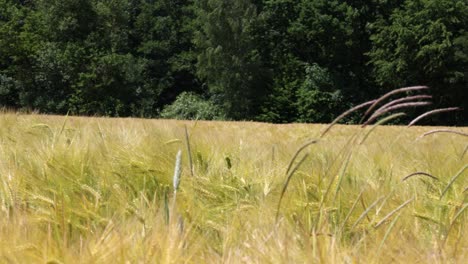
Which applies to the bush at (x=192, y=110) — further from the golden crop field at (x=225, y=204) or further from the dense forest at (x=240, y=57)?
the golden crop field at (x=225, y=204)

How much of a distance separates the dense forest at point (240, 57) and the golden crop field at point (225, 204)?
79.1 ft

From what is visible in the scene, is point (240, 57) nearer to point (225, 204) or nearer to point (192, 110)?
point (192, 110)

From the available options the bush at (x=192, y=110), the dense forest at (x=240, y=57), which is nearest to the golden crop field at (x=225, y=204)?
the dense forest at (x=240, y=57)

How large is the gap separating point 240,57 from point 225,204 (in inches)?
1027

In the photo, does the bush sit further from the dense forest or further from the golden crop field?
the golden crop field

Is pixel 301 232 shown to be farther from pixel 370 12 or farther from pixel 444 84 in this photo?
pixel 370 12

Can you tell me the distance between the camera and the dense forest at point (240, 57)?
25.7m

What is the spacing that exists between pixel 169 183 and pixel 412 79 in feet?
85.8

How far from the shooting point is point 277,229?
1.01 metres

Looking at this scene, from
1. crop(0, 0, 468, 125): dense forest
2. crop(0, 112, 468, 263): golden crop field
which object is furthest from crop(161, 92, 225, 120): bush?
crop(0, 112, 468, 263): golden crop field

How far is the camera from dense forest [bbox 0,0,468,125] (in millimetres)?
25688

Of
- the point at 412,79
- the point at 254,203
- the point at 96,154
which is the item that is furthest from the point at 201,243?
the point at 412,79

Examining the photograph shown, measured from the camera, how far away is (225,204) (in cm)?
153

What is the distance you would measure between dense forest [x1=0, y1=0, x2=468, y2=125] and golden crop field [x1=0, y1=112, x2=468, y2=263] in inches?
949
